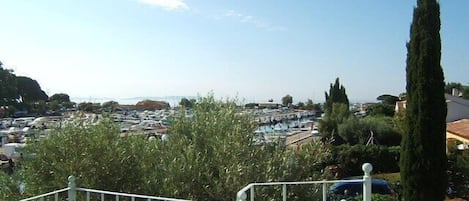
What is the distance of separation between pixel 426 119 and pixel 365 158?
7.72 metres

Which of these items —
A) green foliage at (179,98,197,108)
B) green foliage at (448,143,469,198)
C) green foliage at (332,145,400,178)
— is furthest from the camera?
green foliage at (332,145,400,178)

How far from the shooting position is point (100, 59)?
46.6 ft

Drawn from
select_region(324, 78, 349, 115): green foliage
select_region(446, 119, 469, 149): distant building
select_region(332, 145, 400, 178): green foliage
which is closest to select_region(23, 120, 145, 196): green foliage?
select_region(332, 145, 400, 178): green foliage

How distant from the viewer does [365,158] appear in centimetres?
1720

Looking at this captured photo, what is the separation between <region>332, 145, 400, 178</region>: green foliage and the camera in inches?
675

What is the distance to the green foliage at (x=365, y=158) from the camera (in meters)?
17.1

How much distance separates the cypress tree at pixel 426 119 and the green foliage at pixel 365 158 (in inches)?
280

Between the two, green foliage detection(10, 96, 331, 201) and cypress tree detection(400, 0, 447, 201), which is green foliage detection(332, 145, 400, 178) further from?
green foliage detection(10, 96, 331, 201)

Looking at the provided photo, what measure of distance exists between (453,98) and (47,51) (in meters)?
25.2

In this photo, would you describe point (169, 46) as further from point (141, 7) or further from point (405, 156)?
point (405, 156)

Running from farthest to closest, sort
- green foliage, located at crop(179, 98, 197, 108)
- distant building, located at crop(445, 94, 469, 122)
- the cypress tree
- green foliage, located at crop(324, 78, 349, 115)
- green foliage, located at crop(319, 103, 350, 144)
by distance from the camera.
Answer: green foliage, located at crop(324, 78, 349, 115)
distant building, located at crop(445, 94, 469, 122)
green foliage, located at crop(319, 103, 350, 144)
the cypress tree
green foliage, located at crop(179, 98, 197, 108)

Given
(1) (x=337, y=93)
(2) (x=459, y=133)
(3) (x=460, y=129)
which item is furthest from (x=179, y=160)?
(1) (x=337, y=93)

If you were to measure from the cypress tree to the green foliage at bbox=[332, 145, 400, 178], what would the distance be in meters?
7.12

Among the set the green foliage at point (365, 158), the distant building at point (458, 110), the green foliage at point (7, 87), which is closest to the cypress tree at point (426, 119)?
the green foliage at point (365, 158)
